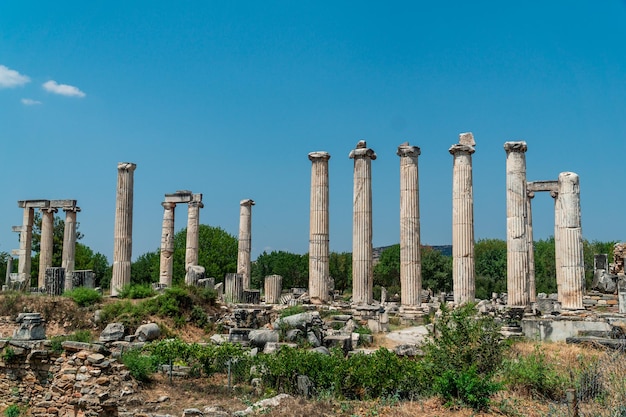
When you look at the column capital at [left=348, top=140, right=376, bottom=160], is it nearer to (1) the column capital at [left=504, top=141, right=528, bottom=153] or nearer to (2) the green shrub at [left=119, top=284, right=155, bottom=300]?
(1) the column capital at [left=504, top=141, right=528, bottom=153]

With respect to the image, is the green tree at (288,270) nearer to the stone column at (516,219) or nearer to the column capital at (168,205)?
the column capital at (168,205)

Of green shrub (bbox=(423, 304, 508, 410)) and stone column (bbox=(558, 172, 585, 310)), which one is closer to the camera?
green shrub (bbox=(423, 304, 508, 410))

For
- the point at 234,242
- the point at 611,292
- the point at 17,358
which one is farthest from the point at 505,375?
the point at 234,242

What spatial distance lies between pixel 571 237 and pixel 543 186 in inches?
267

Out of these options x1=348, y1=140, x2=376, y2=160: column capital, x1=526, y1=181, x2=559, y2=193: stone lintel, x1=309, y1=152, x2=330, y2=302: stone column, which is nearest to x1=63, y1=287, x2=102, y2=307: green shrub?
x1=309, y1=152, x2=330, y2=302: stone column

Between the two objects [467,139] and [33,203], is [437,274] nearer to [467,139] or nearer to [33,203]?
[467,139]

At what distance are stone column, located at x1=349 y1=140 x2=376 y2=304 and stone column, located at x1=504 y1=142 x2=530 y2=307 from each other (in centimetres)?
620

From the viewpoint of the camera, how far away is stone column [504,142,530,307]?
23984mm

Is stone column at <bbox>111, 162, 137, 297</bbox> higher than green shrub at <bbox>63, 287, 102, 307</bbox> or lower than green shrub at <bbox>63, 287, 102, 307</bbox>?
higher

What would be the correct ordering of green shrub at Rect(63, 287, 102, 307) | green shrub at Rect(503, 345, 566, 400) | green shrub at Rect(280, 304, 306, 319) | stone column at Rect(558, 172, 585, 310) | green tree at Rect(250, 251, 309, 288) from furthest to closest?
green tree at Rect(250, 251, 309, 288)
stone column at Rect(558, 172, 585, 310)
green shrub at Rect(280, 304, 306, 319)
green shrub at Rect(63, 287, 102, 307)
green shrub at Rect(503, 345, 566, 400)

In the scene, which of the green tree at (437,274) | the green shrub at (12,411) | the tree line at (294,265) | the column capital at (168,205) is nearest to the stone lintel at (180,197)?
the column capital at (168,205)

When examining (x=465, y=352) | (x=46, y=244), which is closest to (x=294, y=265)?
(x=46, y=244)

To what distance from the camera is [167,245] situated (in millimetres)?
35125

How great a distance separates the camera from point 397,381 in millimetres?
11391
